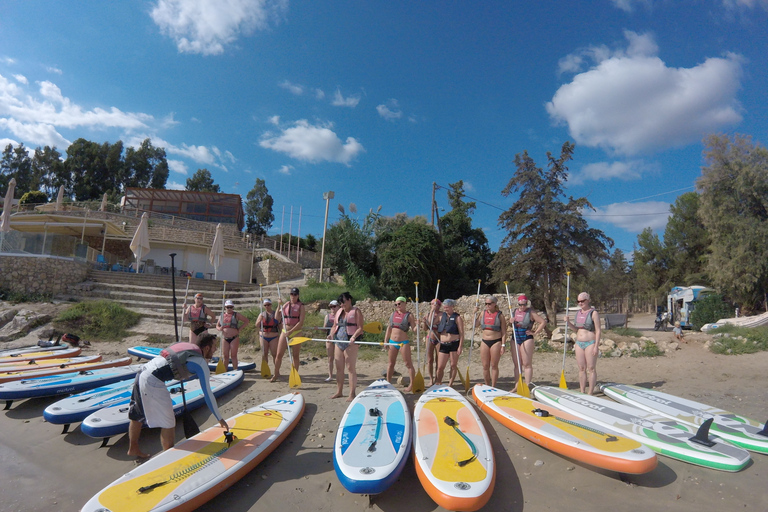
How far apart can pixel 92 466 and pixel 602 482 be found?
17.4ft

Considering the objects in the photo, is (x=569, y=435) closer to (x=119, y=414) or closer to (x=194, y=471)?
(x=194, y=471)

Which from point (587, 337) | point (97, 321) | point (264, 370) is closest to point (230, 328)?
point (264, 370)

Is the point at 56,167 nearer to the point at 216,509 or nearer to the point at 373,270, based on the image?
the point at 373,270

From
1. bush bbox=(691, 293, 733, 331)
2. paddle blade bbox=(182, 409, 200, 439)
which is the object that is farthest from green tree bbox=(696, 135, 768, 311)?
paddle blade bbox=(182, 409, 200, 439)

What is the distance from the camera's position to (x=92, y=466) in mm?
4328

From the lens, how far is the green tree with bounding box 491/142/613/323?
1370cm

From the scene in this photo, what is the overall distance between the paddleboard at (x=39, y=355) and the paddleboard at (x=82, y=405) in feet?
11.9

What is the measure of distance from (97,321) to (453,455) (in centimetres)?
1341

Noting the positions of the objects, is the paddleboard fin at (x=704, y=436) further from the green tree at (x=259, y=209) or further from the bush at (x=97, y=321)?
the green tree at (x=259, y=209)

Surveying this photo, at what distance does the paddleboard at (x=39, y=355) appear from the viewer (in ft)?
26.6

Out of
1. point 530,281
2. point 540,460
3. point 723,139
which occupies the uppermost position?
point 723,139

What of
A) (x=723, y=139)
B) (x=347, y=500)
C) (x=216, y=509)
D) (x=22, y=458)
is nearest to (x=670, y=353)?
(x=347, y=500)

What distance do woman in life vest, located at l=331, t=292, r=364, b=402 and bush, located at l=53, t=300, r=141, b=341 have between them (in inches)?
367

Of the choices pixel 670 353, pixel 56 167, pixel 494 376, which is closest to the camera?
pixel 494 376
